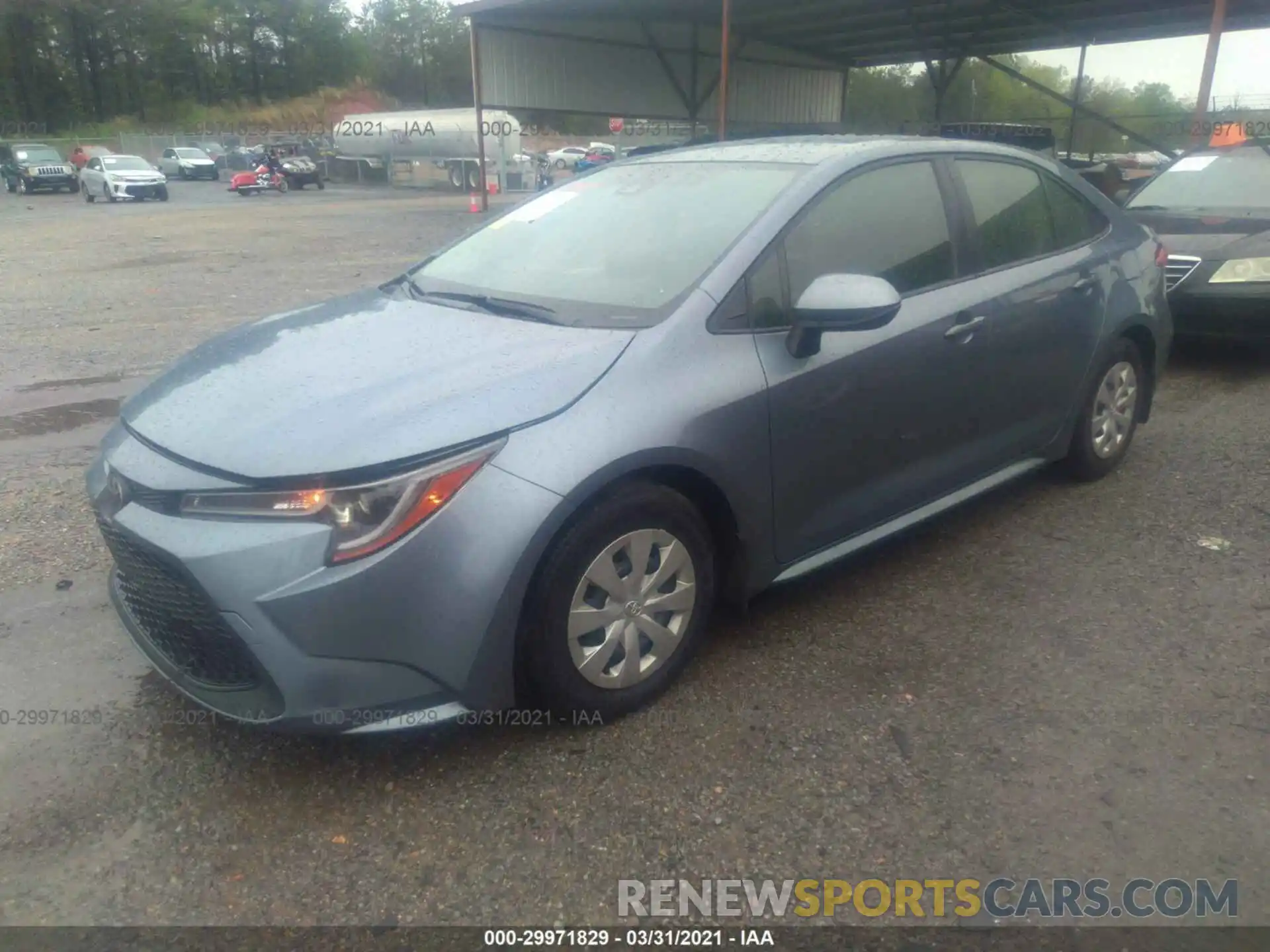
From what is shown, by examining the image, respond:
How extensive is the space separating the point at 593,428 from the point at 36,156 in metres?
40.9

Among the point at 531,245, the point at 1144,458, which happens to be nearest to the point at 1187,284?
the point at 1144,458

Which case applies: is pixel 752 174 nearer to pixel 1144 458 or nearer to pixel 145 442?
pixel 145 442

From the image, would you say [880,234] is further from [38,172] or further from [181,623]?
[38,172]

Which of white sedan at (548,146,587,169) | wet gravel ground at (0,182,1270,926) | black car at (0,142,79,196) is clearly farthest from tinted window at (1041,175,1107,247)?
white sedan at (548,146,587,169)

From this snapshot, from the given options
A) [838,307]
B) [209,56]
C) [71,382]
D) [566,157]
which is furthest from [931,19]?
[209,56]

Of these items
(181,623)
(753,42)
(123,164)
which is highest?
(753,42)

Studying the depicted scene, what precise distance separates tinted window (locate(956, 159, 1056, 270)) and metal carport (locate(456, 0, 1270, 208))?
12259 millimetres

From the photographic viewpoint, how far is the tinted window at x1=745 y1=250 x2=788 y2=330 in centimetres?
307

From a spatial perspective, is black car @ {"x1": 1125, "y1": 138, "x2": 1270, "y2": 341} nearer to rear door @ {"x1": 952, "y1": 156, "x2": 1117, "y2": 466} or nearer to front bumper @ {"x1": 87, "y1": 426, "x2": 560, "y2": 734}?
rear door @ {"x1": 952, "y1": 156, "x2": 1117, "y2": 466}

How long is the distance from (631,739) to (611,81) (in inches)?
860

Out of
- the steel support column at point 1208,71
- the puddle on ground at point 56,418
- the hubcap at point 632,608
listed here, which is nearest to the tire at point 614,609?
the hubcap at point 632,608

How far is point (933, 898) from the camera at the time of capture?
7.41ft

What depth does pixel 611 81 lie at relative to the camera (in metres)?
22.4

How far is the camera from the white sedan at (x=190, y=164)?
43.1 m
